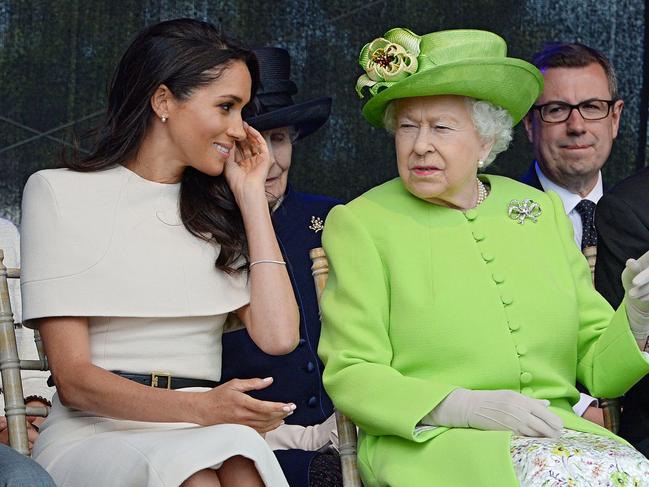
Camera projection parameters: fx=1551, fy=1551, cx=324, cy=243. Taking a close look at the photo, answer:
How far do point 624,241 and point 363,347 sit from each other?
0.88m

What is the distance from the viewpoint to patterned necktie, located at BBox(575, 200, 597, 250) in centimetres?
518

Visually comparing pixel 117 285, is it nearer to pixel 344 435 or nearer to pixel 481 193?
pixel 344 435

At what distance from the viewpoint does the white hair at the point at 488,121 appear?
4.19 metres

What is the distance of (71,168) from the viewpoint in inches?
164

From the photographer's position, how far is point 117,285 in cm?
402

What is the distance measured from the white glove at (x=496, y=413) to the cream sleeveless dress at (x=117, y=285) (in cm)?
65

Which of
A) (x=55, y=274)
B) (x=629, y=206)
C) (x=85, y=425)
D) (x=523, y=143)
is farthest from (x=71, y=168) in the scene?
(x=523, y=143)

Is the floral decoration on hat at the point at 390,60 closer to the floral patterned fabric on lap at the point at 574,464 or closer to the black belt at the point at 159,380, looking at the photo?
the black belt at the point at 159,380

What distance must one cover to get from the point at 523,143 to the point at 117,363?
240cm

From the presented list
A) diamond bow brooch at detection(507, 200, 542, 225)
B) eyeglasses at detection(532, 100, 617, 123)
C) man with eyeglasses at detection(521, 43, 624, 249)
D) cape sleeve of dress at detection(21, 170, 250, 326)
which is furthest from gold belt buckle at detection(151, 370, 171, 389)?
eyeglasses at detection(532, 100, 617, 123)

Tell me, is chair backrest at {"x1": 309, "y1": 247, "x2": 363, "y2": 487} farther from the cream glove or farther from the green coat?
the cream glove

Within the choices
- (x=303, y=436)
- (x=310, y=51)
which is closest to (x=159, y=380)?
(x=303, y=436)

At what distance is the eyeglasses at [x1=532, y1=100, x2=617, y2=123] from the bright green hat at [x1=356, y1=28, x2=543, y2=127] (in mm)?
1137

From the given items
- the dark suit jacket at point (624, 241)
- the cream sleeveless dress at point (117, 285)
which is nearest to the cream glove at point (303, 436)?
the cream sleeveless dress at point (117, 285)
